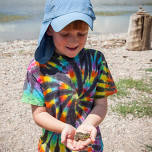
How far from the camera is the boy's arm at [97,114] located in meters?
1.68

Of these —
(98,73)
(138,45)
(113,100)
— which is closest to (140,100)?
(113,100)

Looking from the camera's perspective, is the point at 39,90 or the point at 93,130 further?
the point at 39,90

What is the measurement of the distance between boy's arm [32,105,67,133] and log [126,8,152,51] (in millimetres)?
6538

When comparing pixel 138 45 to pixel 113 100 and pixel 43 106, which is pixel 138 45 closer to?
pixel 113 100

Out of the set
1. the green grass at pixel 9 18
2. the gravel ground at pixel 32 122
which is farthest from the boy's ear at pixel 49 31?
the green grass at pixel 9 18

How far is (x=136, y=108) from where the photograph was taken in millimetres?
4086

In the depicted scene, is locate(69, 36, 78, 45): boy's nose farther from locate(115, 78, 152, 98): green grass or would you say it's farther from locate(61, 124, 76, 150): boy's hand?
locate(115, 78, 152, 98): green grass

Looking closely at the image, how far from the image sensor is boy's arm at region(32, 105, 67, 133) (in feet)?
5.15

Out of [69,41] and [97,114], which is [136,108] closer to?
[97,114]

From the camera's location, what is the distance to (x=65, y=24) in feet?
4.98

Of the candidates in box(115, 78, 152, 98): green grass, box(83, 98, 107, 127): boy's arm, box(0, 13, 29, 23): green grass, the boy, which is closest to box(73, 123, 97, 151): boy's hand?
the boy

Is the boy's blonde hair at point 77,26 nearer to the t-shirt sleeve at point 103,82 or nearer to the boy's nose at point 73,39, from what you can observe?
the boy's nose at point 73,39

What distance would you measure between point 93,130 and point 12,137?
225cm

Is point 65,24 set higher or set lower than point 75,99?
higher
